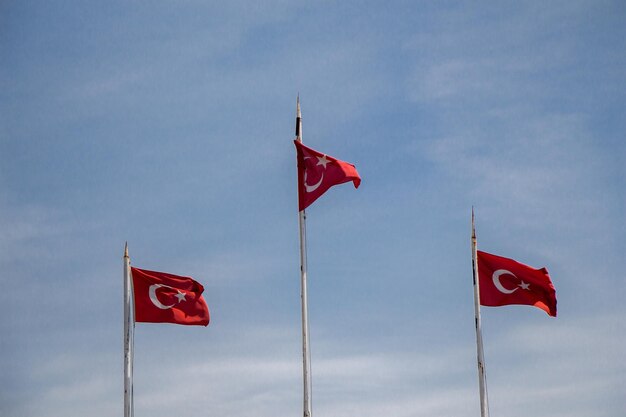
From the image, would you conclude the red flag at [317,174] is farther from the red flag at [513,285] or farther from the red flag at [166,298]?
the red flag at [513,285]

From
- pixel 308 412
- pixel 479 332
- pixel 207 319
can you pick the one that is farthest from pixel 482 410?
pixel 207 319

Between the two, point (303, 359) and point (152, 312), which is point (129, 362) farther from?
point (303, 359)

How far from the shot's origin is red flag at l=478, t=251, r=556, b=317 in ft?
251

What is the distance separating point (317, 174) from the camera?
2857 inches

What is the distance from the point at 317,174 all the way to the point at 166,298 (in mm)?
10329

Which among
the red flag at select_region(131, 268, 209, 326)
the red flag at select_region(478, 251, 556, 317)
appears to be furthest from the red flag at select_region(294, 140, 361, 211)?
the red flag at select_region(478, 251, 556, 317)

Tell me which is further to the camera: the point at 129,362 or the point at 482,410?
the point at 482,410

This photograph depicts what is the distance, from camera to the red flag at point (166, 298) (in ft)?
235

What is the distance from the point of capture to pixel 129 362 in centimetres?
6975

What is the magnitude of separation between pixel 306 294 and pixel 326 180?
6.25m

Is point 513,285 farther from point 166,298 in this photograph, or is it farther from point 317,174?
point 166,298

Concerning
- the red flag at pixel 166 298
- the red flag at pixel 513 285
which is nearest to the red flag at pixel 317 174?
the red flag at pixel 166 298

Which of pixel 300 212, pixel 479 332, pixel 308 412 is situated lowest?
pixel 308 412

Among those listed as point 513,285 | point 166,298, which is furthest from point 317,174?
point 513,285
